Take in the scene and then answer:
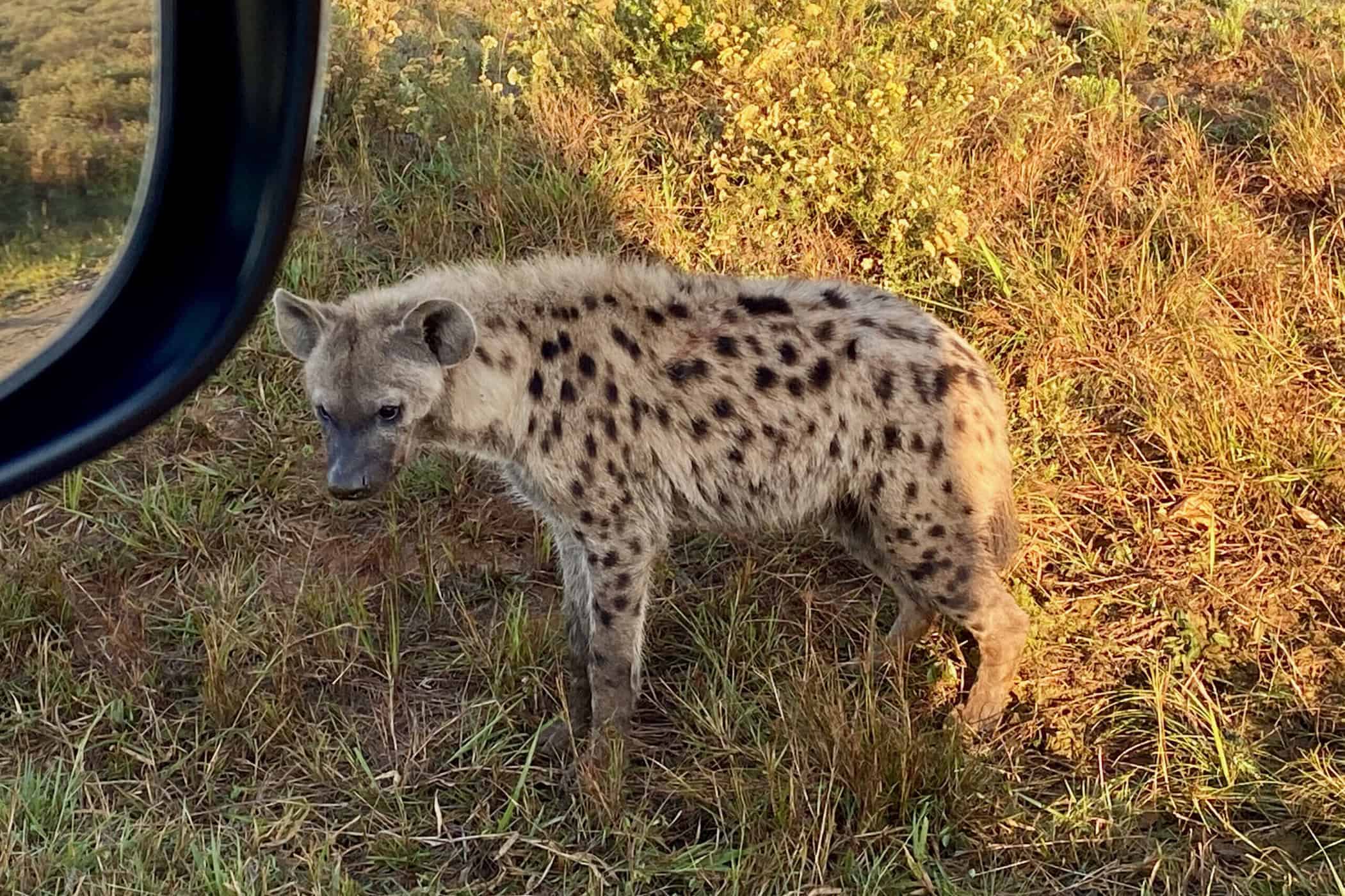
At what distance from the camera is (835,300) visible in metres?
3.53

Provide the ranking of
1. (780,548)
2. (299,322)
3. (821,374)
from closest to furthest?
(299,322) < (821,374) < (780,548)

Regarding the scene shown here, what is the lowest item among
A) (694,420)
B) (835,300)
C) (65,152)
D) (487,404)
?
(694,420)

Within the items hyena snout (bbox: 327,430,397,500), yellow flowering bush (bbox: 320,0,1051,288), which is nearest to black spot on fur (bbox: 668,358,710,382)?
hyena snout (bbox: 327,430,397,500)

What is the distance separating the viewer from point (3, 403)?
1.96 metres

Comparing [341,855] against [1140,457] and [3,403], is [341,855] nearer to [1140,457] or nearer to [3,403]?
[3,403]

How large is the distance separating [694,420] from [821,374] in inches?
13.3

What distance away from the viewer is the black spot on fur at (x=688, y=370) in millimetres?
3424

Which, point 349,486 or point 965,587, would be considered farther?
point 965,587

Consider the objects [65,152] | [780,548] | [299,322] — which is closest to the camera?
[65,152]

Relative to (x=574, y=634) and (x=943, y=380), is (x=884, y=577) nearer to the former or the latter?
(x=943, y=380)

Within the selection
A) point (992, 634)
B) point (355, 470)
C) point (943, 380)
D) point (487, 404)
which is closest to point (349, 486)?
point (355, 470)

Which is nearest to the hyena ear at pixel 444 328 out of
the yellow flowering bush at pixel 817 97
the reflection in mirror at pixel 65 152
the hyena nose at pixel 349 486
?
the hyena nose at pixel 349 486

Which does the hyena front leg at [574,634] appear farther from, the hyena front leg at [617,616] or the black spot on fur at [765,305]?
the black spot on fur at [765,305]

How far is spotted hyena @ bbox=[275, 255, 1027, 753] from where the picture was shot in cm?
334
